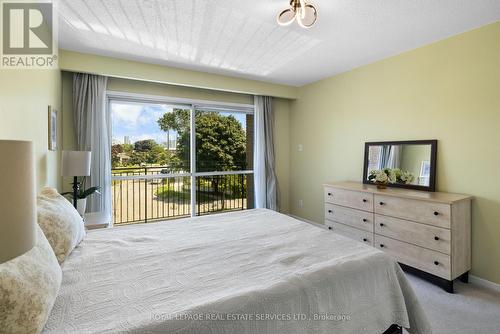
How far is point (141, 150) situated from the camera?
379 cm

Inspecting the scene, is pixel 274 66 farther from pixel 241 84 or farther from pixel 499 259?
pixel 499 259

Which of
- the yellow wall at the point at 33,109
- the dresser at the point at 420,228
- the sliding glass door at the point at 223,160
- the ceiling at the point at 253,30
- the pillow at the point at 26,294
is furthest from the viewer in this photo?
the sliding glass door at the point at 223,160

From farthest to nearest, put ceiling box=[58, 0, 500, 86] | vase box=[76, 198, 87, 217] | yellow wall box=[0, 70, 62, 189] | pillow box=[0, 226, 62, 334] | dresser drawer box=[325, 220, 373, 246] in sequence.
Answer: dresser drawer box=[325, 220, 373, 246], vase box=[76, 198, 87, 217], ceiling box=[58, 0, 500, 86], yellow wall box=[0, 70, 62, 189], pillow box=[0, 226, 62, 334]

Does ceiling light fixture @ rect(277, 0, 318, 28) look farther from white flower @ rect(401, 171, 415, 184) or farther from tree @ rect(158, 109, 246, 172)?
tree @ rect(158, 109, 246, 172)

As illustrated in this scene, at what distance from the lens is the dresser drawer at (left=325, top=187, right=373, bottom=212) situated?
2.97 m

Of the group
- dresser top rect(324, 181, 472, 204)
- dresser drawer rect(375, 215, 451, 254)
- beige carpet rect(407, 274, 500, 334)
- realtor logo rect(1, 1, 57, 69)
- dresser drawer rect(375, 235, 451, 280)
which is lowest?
beige carpet rect(407, 274, 500, 334)

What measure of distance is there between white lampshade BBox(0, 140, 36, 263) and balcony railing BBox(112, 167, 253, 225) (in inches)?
129

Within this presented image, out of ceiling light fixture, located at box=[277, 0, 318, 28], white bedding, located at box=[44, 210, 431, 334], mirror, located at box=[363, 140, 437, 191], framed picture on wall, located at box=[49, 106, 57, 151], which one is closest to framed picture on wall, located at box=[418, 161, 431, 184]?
mirror, located at box=[363, 140, 437, 191]

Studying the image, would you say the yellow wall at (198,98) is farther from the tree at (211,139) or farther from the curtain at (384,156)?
the curtain at (384,156)

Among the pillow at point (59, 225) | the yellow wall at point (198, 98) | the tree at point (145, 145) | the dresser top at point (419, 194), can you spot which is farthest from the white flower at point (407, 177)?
the tree at point (145, 145)

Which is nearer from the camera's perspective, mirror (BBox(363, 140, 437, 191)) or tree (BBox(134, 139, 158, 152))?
mirror (BBox(363, 140, 437, 191))

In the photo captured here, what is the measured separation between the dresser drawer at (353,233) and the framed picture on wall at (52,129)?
3.45m

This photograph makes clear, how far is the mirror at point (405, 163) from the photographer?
9.31 feet

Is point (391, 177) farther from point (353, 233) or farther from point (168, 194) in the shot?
point (168, 194)
